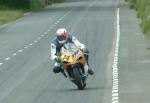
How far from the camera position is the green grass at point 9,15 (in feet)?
205

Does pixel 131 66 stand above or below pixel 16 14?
above

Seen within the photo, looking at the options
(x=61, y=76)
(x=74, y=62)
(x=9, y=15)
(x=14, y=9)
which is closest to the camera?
(x=74, y=62)

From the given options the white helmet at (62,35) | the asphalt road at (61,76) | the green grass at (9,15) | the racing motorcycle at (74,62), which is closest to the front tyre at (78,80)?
the racing motorcycle at (74,62)

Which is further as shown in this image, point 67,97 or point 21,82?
point 21,82

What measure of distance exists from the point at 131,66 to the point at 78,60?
22.1 feet

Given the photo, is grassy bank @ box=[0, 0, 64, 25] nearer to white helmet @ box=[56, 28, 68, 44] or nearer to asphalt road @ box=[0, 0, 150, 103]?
asphalt road @ box=[0, 0, 150, 103]

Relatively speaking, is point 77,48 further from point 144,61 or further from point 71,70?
point 144,61

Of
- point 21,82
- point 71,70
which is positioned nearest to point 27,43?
point 21,82

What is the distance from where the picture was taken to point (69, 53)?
66.9ft

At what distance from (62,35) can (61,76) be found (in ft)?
14.8

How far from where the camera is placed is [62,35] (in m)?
20.3

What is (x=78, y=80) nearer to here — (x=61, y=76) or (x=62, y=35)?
(x=62, y=35)

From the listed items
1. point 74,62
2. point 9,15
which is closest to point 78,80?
point 74,62

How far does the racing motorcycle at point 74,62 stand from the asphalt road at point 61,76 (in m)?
0.29
